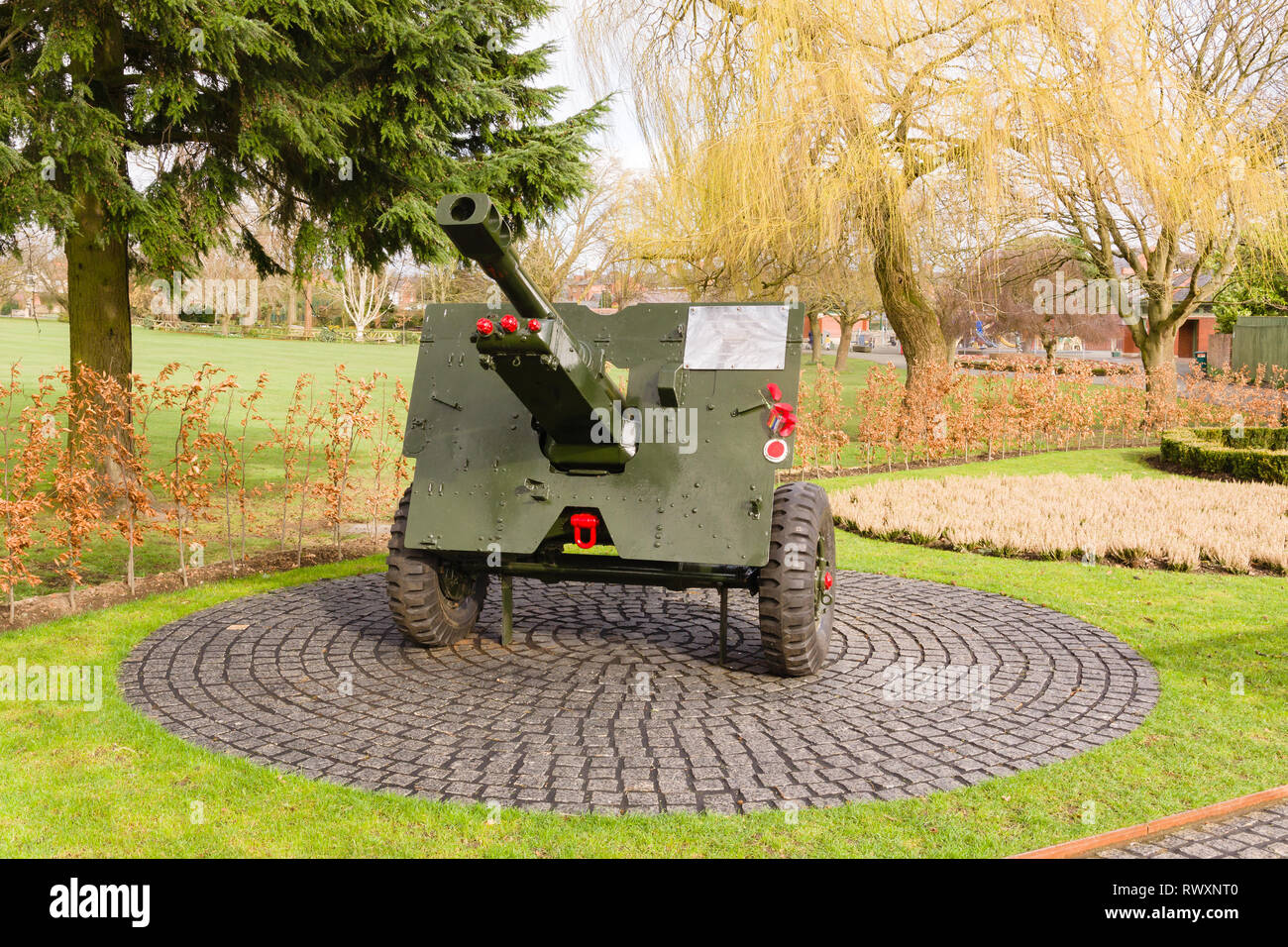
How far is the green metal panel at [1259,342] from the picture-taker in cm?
2822

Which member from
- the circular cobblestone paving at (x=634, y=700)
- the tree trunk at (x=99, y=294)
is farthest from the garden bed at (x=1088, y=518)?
the tree trunk at (x=99, y=294)

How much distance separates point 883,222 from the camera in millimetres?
13906

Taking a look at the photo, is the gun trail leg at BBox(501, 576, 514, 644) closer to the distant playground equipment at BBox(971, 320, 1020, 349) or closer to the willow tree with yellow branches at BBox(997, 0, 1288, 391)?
the willow tree with yellow branches at BBox(997, 0, 1288, 391)

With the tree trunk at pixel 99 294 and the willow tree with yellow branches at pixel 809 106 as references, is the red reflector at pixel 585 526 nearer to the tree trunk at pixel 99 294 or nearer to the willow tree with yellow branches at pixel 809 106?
the tree trunk at pixel 99 294

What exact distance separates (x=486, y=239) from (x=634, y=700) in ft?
7.61

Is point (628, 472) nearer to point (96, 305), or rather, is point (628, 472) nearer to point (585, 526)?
point (585, 526)

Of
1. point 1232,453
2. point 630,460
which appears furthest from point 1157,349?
point 630,460

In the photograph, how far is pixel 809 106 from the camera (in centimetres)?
1300

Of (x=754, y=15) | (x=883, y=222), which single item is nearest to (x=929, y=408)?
(x=883, y=222)

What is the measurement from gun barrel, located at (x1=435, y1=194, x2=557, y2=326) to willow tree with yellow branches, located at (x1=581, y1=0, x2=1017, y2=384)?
9.19 metres

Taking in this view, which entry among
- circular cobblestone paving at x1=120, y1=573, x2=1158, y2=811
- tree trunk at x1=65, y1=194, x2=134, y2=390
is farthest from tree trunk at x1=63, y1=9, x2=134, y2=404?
circular cobblestone paving at x1=120, y1=573, x2=1158, y2=811

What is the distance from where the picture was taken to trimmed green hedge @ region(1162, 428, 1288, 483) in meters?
13.0

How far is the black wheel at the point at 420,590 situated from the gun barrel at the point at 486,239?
5.54ft

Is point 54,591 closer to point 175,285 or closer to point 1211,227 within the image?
point 175,285
